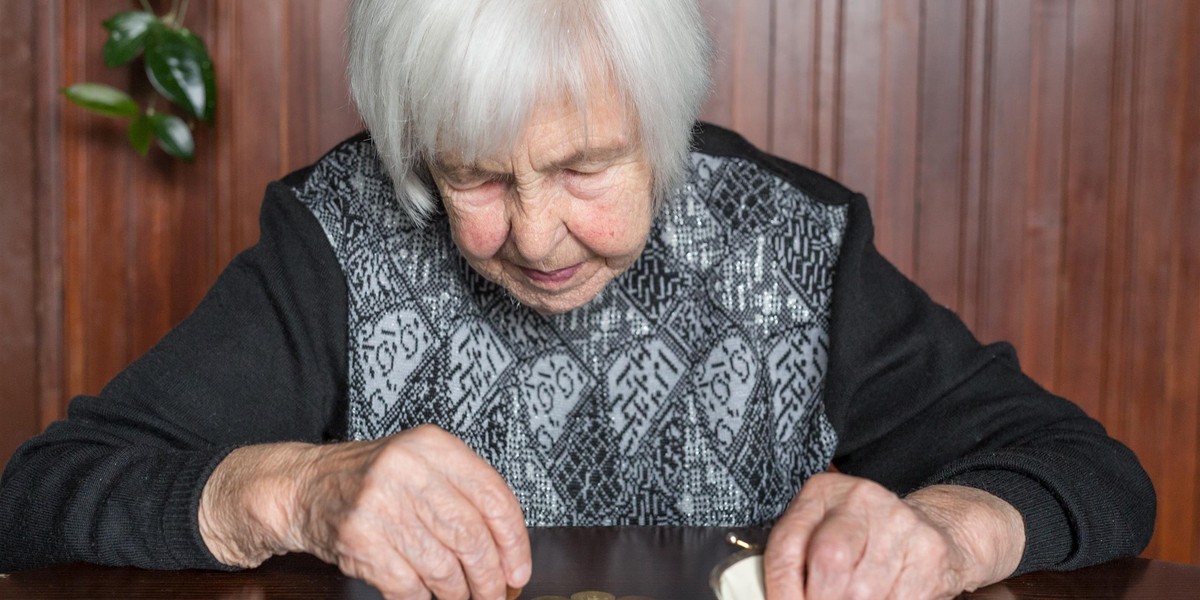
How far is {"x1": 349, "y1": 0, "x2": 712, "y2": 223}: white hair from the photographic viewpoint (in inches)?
48.8

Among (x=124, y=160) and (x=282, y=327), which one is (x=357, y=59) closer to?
(x=282, y=327)

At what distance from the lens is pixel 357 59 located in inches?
56.4

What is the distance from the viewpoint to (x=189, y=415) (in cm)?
146

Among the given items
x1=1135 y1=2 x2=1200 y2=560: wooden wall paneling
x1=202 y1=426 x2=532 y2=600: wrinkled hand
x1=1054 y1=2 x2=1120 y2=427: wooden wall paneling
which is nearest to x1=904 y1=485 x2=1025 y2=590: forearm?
x1=202 y1=426 x2=532 y2=600: wrinkled hand

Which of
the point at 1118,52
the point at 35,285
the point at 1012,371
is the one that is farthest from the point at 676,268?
the point at 35,285

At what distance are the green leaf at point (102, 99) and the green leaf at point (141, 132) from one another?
2cm

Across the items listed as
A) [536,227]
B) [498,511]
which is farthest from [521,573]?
[536,227]

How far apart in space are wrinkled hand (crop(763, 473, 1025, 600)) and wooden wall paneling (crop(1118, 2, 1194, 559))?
172cm

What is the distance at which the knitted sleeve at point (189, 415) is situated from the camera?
124 centimetres

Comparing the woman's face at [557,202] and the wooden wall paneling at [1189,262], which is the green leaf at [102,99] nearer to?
the woman's face at [557,202]

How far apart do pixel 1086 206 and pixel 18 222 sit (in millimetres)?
2553

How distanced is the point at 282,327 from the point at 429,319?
225 millimetres

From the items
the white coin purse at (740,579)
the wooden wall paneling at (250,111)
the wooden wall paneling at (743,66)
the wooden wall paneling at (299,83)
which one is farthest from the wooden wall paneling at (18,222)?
the white coin purse at (740,579)

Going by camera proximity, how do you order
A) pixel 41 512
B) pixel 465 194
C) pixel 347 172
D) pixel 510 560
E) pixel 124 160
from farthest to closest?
1. pixel 124 160
2. pixel 347 172
3. pixel 465 194
4. pixel 41 512
5. pixel 510 560
